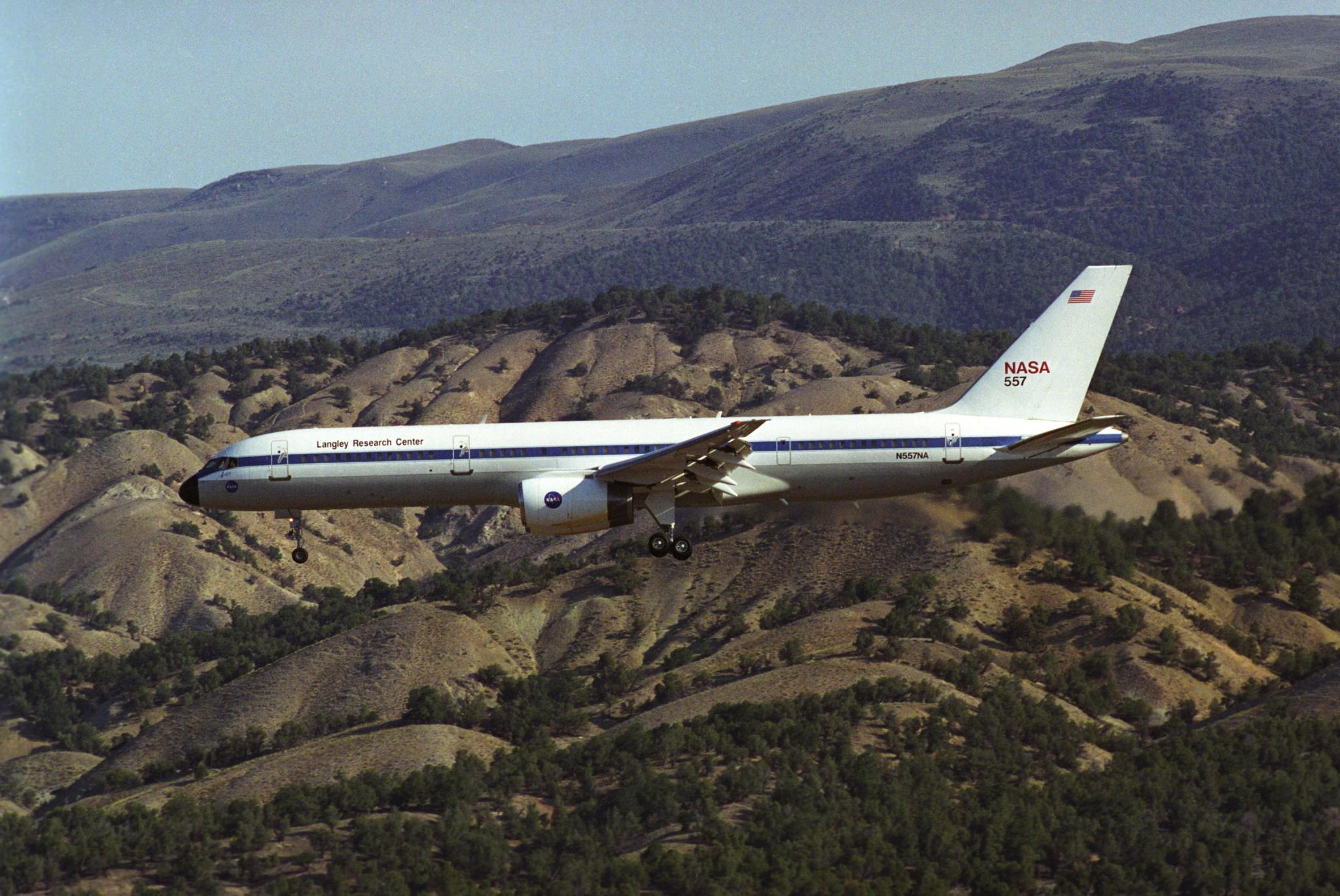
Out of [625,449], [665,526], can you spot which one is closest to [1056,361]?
[665,526]

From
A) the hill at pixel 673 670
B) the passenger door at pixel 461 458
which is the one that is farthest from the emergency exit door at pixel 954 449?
the passenger door at pixel 461 458

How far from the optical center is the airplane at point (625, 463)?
197ft

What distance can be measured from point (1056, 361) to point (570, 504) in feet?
67.6

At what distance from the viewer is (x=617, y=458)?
6097 centimetres

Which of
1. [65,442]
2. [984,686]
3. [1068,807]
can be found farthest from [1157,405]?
[65,442]

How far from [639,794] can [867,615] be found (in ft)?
74.8

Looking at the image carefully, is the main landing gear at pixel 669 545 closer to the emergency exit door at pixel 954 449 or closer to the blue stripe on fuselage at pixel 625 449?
the blue stripe on fuselage at pixel 625 449

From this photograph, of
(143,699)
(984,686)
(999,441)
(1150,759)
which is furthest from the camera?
(143,699)

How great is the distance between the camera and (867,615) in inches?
4195

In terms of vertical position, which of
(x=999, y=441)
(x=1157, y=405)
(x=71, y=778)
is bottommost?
(x=71, y=778)

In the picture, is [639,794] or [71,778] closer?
[639,794]

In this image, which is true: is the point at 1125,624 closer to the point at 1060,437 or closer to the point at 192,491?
the point at 1060,437

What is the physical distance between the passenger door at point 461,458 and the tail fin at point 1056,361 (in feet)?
61.6

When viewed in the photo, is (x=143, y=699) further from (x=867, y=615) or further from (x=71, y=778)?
(x=867, y=615)
